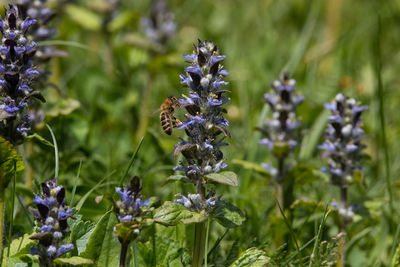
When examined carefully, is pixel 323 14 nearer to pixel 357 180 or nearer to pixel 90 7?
pixel 90 7

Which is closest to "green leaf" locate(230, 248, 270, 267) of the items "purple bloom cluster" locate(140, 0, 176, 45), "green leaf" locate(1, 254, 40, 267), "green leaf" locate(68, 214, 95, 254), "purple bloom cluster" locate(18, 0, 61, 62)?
"green leaf" locate(68, 214, 95, 254)

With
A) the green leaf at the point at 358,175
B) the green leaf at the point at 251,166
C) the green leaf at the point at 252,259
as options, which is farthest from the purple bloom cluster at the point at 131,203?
the green leaf at the point at 358,175

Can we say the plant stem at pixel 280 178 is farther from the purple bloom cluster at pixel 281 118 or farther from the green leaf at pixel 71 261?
the green leaf at pixel 71 261

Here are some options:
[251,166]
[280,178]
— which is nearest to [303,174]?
[280,178]

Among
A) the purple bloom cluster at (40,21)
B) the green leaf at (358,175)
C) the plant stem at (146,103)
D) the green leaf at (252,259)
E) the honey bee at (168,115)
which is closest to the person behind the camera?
the green leaf at (252,259)

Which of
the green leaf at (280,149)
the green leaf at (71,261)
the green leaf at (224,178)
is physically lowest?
the green leaf at (71,261)

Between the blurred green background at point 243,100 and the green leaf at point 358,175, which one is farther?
the blurred green background at point 243,100
